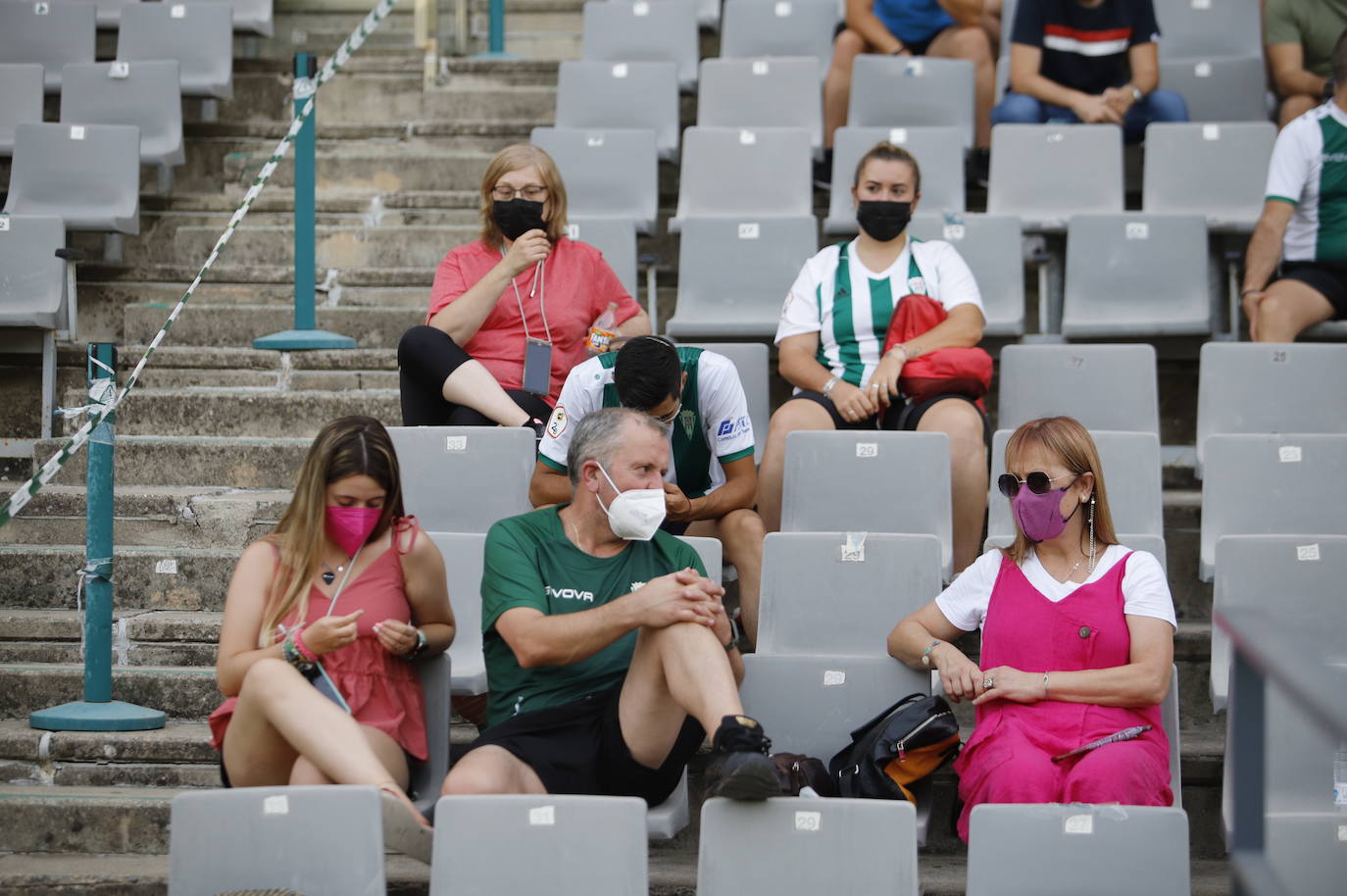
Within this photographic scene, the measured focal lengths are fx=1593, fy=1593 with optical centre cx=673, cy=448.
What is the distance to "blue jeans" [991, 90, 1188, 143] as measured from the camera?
542 centimetres

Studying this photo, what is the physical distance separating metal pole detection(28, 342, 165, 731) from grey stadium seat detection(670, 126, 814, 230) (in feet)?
7.43

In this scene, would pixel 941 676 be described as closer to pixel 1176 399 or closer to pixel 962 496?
pixel 962 496

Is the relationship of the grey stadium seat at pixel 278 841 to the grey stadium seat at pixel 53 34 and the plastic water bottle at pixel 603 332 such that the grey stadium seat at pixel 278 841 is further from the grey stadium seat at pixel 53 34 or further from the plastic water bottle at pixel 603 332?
the grey stadium seat at pixel 53 34

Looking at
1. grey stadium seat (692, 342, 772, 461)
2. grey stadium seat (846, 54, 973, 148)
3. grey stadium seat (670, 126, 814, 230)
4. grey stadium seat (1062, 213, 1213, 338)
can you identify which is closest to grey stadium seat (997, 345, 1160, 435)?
grey stadium seat (1062, 213, 1213, 338)

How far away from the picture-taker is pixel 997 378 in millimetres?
4750

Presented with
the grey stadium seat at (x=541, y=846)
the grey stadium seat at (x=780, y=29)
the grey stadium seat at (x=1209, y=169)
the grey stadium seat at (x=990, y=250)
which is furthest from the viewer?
the grey stadium seat at (x=780, y=29)

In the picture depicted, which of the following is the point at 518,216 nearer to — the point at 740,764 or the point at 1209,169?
the point at 740,764

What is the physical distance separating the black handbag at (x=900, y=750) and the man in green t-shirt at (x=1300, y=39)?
344 cm

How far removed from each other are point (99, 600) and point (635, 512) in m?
1.32

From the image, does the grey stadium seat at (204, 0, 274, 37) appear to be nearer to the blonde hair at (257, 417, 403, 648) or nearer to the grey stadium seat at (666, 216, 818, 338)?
the grey stadium seat at (666, 216, 818, 338)

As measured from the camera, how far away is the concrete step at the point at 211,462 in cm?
436

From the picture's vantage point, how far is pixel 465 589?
3445 mm

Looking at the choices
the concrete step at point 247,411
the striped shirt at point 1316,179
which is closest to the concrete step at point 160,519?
the concrete step at point 247,411

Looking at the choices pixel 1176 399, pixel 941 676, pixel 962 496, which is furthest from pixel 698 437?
pixel 1176 399
